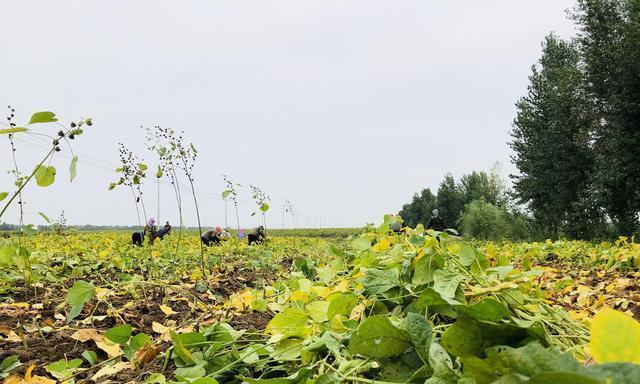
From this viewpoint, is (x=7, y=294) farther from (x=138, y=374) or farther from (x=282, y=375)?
(x=282, y=375)

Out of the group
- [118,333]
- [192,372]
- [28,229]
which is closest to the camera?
[192,372]

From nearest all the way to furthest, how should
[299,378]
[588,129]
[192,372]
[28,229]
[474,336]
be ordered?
[474,336] < [299,378] < [192,372] < [28,229] < [588,129]

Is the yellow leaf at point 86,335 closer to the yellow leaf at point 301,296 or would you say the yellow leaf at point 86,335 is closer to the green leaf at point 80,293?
the green leaf at point 80,293

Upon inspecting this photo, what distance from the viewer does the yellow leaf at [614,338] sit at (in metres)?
0.49

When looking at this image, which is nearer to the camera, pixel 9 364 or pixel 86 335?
pixel 9 364

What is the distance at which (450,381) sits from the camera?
0.66m

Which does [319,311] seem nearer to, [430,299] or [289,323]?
[289,323]

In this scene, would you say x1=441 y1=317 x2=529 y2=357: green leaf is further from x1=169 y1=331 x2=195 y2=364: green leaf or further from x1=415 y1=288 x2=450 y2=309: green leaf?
x1=169 y1=331 x2=195 y2=364: green leaf

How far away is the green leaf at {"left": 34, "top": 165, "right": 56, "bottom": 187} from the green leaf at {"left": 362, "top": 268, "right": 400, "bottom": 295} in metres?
1.24

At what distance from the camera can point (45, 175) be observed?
1.72 m

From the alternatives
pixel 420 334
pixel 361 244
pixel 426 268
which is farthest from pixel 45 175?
pixel 420 334

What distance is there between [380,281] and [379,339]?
0.40m

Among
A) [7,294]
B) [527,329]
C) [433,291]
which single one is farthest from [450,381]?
[7,294]

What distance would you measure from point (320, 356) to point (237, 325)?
0.73 meters
